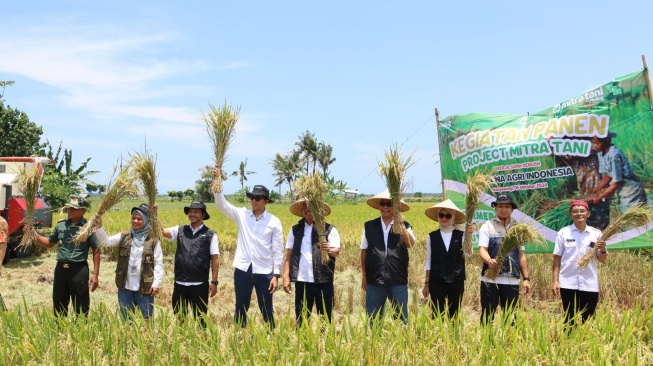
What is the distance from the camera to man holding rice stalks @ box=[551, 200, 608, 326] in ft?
15.1

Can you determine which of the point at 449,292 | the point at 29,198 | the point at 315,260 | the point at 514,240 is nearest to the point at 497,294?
the point at 449,292

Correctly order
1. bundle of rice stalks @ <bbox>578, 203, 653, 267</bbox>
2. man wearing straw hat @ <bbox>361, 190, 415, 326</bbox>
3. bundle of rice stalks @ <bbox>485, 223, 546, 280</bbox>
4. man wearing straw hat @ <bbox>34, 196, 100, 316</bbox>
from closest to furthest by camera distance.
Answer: bundle of rice stalks @ <bbox>485, 223, 546, 280</bbox> → bundle of rice stalks @ <bbox>578, 203, 653, 267</bbox> → man wearing straw hat @ <bbox>361, 190, 415, 326</bbox> → man wearing straw hat @ <bbox>34, 196, 100, 316</bbox>

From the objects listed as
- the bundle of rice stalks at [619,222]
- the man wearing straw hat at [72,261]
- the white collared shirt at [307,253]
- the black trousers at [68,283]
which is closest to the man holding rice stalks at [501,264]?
the bundle of rice stalks at [619,222]

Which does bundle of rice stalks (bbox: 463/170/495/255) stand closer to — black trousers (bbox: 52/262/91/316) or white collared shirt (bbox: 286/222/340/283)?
white collared shirt (bbox: 286/222/340/283)

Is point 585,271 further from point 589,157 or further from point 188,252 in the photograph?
point 188,252

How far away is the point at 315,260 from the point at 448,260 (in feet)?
3.80

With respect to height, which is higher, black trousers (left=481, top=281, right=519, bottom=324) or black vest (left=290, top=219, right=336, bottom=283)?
black vest (left=290, top=219, right=336, bottom=283)

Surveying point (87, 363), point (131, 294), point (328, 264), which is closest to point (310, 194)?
point (328, 264)

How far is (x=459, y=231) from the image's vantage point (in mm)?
4832

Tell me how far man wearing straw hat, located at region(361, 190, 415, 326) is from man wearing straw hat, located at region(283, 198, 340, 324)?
328mm

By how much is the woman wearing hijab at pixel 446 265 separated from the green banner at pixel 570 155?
2.31 meters

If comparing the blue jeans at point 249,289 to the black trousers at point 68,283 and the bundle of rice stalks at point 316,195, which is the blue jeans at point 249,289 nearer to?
the bundle of rice stalks at point 316,195

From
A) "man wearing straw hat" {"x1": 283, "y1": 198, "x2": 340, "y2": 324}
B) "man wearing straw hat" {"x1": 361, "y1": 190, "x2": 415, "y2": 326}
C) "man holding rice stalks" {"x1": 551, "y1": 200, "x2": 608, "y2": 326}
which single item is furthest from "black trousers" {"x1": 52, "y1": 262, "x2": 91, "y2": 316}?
"man holding rice stalks" {"x1": 551, "y1": 200, "x2": 608, "y2": 326}

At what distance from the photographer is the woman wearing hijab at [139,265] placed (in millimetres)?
4812
